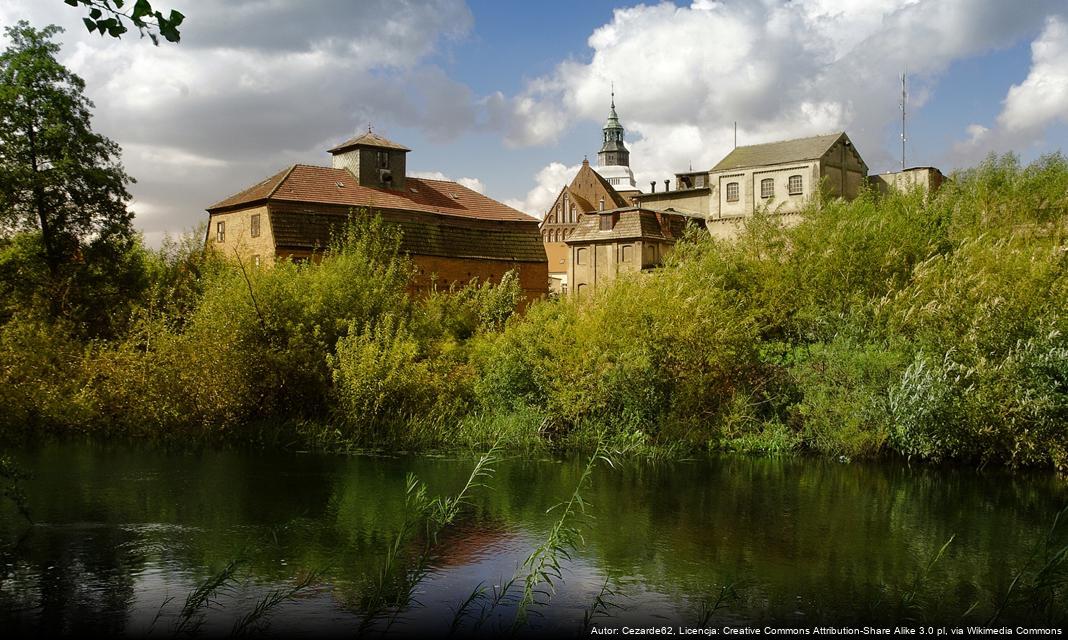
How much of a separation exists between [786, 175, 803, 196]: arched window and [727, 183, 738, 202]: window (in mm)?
3116

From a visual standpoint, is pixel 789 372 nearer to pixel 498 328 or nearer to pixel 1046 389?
pixel 1046 389

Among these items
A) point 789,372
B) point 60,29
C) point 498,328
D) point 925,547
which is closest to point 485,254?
point 498,328

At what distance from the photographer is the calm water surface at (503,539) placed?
29.5 feet

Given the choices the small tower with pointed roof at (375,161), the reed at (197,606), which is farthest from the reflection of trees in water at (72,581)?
the small tower with pointed roof at (375,161)

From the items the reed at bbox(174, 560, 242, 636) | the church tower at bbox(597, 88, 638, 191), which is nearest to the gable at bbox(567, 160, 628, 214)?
the church tower at bbox(597, 88, 638, 191)

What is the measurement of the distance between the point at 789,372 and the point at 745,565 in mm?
10984

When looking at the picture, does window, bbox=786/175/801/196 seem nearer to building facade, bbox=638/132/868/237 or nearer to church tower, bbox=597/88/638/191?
building facade, bbox=638/132/868/237

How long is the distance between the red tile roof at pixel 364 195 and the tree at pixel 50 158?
931 cm

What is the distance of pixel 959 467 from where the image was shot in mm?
18812

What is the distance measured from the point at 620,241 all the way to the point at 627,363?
27.9m

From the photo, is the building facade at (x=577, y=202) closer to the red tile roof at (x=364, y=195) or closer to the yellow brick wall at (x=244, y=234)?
the red tile roof at (x=364, y=195)

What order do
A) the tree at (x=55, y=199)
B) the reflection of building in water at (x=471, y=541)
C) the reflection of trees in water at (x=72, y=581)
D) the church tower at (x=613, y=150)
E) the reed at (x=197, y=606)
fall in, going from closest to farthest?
the reed at (x=197, y=606), the reflection of trees in water at (x=72, y=581), the reflection of building in water at (x=471, y=541), the tree at (x=55, y=199), the church tower at (x=613, y=150)

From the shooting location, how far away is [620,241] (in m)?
47.8

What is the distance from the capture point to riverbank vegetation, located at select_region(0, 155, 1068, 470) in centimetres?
1862
